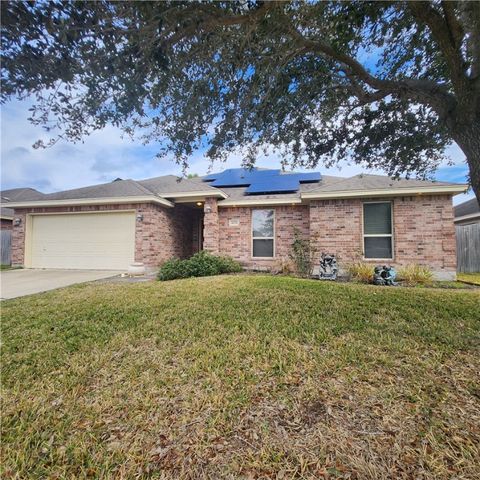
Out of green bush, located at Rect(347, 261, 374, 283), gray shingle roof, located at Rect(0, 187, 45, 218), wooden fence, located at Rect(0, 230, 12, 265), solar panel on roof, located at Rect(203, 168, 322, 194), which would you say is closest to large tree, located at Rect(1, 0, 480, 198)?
green bush, located at Rect(347, 261, 374, 283)

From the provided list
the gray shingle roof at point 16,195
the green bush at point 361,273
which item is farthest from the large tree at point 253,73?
the gray shingle roof at point 16,195

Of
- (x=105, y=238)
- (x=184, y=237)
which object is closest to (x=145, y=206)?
(x=105, y=238)

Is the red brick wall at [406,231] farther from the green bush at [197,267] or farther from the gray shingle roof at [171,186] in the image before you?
the gray shingle roof at [171,186]

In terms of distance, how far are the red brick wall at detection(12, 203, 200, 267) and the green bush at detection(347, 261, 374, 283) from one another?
754cm

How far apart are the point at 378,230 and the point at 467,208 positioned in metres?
11.2

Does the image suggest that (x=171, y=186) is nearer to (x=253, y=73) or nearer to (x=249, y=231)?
(x=249, y=231)

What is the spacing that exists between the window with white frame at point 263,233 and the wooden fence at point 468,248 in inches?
333

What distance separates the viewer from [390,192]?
30.0 feet

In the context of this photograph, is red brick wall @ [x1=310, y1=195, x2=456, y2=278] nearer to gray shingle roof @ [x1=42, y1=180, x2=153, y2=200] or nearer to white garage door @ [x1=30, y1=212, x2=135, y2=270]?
gray shingle roof @ [x1=42, y1=180, x2=153, y2=200]

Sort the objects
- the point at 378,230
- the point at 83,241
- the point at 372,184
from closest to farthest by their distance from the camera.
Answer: the point at 378,230 < the point at 372,184 < the point at 83,241

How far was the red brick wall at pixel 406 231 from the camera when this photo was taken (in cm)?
892

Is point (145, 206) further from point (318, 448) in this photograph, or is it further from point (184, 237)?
point (318, 448)

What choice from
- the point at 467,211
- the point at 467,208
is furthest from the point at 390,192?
the point at 467,208

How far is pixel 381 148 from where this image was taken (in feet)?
18.9
